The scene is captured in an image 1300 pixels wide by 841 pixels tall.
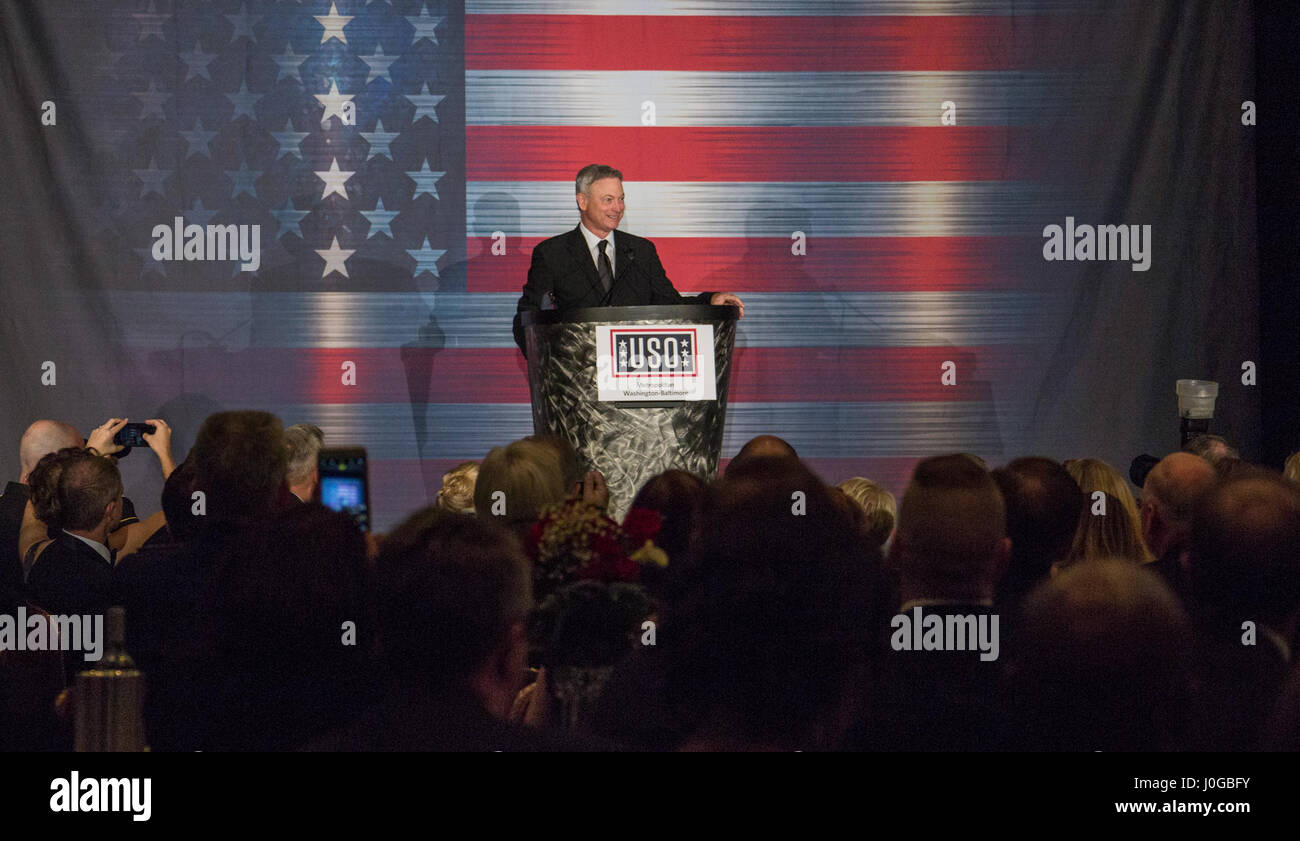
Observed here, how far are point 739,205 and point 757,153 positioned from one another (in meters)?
0.21

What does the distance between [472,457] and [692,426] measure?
1.86 m

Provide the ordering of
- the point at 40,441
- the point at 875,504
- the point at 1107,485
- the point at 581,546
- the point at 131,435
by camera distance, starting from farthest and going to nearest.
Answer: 1. the point at 131,435
2. the point at 40,441
3. the point at 875,504
4. the point at 1107,485
5. the point at 581,546

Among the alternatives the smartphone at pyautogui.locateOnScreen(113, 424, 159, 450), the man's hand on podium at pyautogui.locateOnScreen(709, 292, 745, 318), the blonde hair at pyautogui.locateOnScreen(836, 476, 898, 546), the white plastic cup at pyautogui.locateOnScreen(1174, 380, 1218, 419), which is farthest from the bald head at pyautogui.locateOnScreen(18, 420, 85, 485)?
the white plastic cup at pyautogui.locateOnScreen(1174, 380, 1218, 419)

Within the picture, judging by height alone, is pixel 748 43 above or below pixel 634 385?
above

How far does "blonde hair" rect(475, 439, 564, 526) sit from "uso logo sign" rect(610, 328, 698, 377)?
102 centimetres

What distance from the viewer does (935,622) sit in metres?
1.76

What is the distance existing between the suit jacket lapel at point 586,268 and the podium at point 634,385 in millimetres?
625

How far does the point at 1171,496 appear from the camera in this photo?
2324mm

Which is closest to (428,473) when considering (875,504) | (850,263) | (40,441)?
(40,441)

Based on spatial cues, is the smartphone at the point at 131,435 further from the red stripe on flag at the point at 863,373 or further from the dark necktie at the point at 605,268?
the red stripe on flag at the point at 863,373

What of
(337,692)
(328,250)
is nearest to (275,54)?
(328,250)

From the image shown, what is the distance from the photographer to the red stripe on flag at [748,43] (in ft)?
17.0

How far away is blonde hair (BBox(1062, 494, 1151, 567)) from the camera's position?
2.43 meters

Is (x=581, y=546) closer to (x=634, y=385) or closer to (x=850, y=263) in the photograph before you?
(x=634, y=385)
